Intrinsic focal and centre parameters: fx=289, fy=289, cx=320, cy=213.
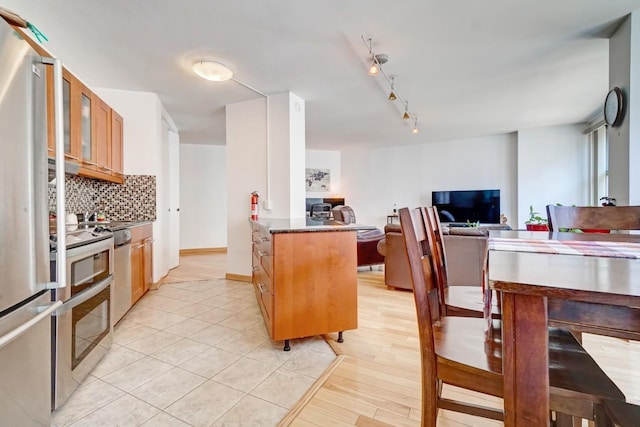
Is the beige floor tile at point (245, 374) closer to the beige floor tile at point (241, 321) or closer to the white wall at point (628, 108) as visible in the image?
the beige floor tile at point (241, 321)

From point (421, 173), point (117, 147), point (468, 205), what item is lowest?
point (468, 205)

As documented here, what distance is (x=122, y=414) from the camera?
1.45 meters

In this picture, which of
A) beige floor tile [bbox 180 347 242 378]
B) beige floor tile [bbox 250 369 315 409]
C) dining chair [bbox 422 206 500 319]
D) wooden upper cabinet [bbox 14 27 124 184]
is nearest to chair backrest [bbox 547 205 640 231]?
dining chair [bbox 422 206 500 319]

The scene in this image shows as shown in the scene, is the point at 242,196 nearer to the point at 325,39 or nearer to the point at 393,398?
the point at 325,39

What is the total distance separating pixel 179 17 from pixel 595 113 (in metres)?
5.91

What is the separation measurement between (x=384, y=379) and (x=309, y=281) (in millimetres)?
771

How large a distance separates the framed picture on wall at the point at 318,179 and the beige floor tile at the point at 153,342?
533cm

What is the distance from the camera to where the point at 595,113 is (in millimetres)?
4566

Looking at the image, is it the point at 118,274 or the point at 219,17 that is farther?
the point at 118,274

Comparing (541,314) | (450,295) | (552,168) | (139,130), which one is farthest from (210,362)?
(552,168)

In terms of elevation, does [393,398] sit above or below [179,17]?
below

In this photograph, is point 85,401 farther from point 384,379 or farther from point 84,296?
Answer: point 384,379

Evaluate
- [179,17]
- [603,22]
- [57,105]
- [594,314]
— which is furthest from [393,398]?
[603,22]

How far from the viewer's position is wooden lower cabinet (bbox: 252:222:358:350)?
6.65 feet
